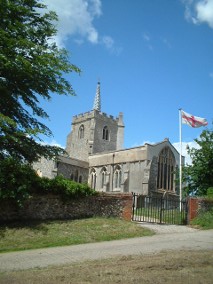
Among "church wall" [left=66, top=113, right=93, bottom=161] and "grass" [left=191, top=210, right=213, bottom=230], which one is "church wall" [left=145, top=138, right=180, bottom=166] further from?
"grass" [left=191, top=210, right=213, bottom=230]

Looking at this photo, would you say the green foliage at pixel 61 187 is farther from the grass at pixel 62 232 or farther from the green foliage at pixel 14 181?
the grass at pixel 62 232

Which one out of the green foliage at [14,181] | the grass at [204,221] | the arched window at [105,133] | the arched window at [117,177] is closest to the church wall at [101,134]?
the arched window at [105,133]

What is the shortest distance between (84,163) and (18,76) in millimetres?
35904

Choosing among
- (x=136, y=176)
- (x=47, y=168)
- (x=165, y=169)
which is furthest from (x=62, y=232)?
(x=47, y=168)

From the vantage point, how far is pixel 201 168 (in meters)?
25.3

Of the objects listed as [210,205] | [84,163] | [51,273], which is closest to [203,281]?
[51,273]

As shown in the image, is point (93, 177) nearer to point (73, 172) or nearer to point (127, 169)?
point (73, 172)

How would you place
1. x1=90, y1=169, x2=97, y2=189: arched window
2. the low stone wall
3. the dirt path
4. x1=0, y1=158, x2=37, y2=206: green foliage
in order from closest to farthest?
the dirt path, x1=0, y1=158, x2=37, y2=206: green foliage, the low stone wall, x1=90, y1=169, x2=97, y2=189: arched window

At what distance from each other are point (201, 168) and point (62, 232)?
15.2 meters

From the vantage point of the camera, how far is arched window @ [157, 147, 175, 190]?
145 feet

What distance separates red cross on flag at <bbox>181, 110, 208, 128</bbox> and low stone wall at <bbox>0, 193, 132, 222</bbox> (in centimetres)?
1315

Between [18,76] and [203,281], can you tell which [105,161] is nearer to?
[18,76]

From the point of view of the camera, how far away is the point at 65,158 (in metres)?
48.4

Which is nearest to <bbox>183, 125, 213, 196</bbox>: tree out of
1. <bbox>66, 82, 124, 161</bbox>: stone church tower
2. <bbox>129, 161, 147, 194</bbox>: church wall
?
<bbox>129, 161, 147, 194</bbox>: church wall
